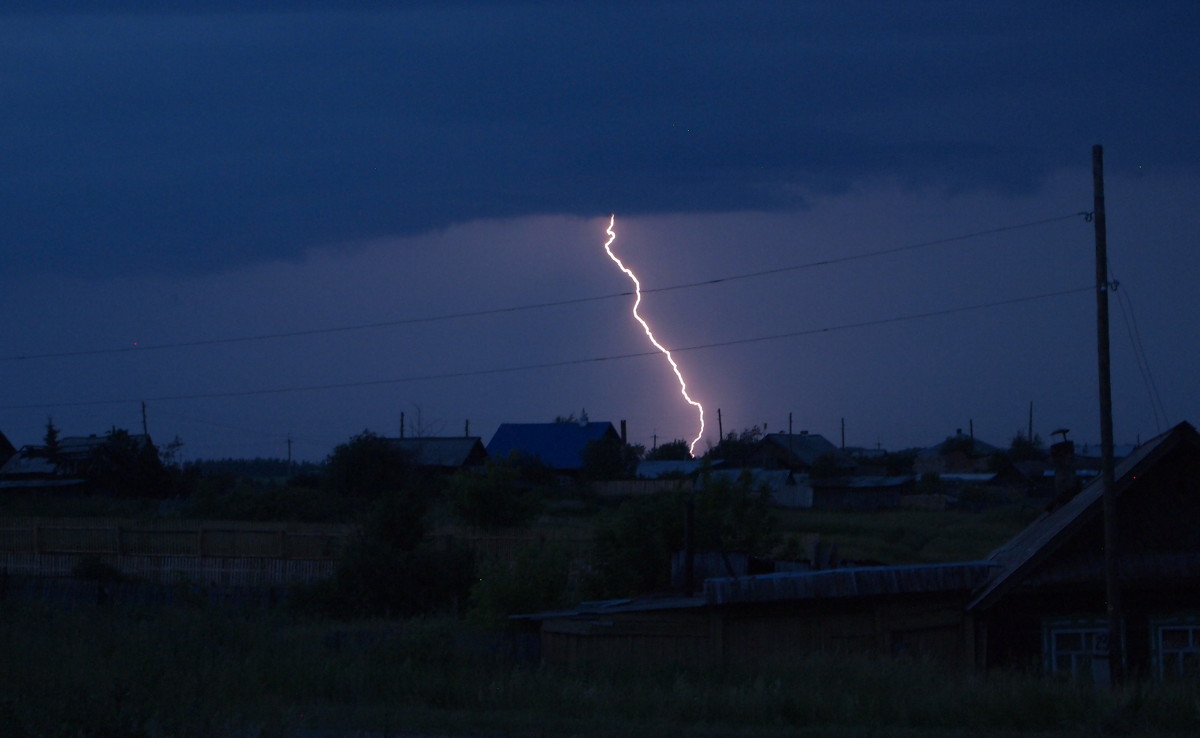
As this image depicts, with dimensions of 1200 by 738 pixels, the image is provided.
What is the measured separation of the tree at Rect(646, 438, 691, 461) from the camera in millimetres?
100938

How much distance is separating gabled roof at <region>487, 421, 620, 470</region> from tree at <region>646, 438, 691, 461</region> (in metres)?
20.4

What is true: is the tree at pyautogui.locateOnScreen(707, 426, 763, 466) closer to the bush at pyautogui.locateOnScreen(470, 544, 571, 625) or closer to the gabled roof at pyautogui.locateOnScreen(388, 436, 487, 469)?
the gabled roof at pyautogui.locateOnScreen(388, 436, 487, 469)

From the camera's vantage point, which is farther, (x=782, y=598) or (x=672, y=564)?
(x=672, y=564)

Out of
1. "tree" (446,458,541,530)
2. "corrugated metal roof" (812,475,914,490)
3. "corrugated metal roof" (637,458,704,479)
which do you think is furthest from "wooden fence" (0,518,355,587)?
Result: "corrugated metal roof" (637,458,704,479)

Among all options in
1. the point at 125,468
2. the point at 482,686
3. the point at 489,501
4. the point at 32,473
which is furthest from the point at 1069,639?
the point at 32,473

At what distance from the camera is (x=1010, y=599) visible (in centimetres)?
2122

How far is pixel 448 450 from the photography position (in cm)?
7219

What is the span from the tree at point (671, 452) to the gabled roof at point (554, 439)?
20.4 metres

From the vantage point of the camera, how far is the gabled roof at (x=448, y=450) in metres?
70.5

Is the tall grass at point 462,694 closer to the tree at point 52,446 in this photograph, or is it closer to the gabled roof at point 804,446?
the tree at point 52,446

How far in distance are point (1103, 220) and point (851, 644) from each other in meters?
8.79

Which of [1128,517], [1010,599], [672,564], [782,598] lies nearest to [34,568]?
[672,564]

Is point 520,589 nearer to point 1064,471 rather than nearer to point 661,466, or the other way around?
point 1064,471

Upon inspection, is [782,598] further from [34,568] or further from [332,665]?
[34,568]
